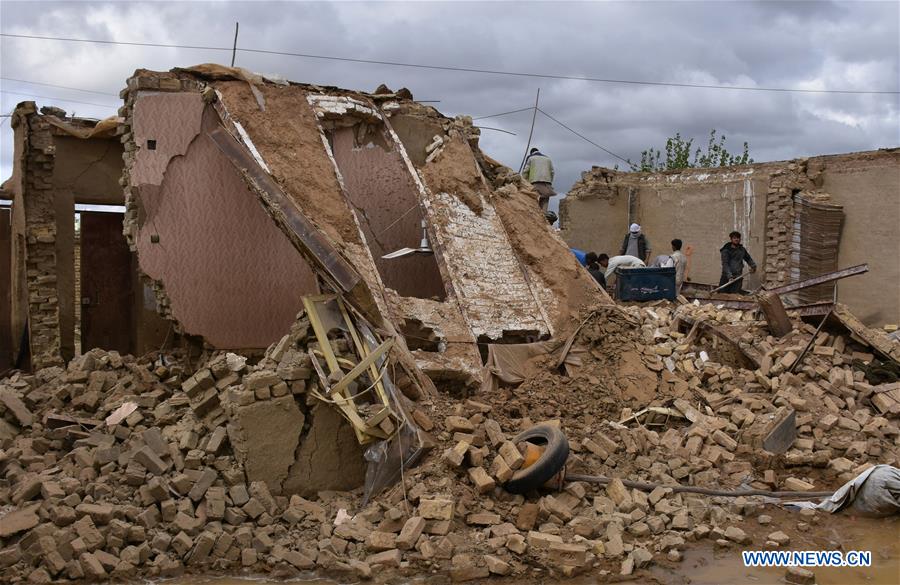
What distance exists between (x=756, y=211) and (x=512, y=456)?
10.9 m

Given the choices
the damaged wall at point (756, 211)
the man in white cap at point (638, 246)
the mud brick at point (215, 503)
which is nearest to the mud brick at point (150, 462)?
the mud brick at point (215, 503)

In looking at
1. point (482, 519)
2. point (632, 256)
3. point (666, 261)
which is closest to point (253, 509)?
point (482, 519)

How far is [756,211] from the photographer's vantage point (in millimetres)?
15484

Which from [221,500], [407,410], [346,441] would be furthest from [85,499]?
[407,410]

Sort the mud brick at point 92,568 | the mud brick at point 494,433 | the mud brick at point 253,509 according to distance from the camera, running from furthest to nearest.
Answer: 1. the mud brick at point 494,433
2. the mud brick at point 253,509
3. the mud brick at point 92,568

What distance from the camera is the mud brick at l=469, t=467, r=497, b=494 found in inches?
232

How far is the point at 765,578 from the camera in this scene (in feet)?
17.8

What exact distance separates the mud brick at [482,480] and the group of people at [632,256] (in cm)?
638

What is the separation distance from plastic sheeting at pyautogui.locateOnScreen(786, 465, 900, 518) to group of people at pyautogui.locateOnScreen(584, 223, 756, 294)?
5595mm

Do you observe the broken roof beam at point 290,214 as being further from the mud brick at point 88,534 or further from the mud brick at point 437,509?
the mud brick at point 88,534

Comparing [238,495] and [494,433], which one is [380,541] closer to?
[238,495]

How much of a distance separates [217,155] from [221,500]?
11.9ft

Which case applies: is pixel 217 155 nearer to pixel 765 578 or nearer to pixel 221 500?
pixel 221 500

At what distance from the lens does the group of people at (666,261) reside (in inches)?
479
